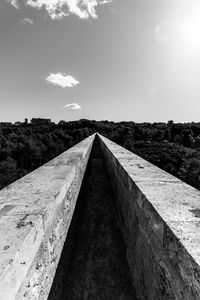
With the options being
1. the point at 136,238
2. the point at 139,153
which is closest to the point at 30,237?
the point at 136,238

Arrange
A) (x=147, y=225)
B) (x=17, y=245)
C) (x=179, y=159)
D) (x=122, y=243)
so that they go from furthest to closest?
1. (x=179, y=159)
2. (x=122, y=243)
3. (x=147, y=225)
4. (x=17, y=245)

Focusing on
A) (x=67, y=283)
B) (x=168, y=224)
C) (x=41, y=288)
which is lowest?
(x=67, y=283)

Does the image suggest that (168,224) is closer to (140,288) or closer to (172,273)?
(172,273)

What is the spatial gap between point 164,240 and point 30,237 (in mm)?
872

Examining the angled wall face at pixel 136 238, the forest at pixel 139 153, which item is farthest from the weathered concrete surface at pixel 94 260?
the forest at pixel 139 153

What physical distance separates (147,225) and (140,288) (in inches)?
26.8

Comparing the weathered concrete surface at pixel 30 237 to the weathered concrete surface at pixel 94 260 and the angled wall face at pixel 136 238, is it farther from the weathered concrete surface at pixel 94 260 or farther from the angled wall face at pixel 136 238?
the weathered concrete surface at pixel 94 260

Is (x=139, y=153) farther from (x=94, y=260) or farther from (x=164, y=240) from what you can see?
(x=164, y=240)

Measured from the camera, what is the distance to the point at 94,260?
89.7 inches

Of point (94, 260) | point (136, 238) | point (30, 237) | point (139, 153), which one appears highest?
point (30, 237)

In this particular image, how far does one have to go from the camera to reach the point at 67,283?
6.52 feet

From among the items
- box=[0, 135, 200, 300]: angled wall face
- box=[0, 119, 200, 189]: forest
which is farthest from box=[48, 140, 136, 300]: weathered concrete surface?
box=[0, 119, 200, 189]: forest

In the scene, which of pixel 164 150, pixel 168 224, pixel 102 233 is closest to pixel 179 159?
pixel 164 150

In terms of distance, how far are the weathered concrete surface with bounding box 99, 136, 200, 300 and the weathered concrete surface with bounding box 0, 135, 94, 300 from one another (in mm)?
818
